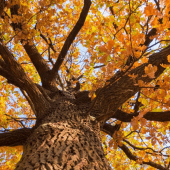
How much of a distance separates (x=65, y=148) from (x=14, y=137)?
52.2 inches

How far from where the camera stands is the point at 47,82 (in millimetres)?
4375

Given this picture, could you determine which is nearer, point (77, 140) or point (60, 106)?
point (77, 140)

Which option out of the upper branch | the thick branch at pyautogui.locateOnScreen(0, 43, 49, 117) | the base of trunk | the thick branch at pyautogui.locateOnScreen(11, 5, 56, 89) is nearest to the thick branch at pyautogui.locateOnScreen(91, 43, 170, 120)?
the base of trunk

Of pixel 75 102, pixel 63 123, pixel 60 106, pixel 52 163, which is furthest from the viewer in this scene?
pixel 75 102

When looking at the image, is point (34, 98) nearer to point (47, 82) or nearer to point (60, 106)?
point (60, 106)

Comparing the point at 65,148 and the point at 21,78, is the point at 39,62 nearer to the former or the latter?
the point at 21,78

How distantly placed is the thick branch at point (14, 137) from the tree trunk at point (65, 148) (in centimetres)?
55

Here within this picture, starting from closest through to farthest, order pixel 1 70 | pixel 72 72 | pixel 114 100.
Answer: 1. pixel 114 100
2. pixel 1 70
3. pixel 72 72

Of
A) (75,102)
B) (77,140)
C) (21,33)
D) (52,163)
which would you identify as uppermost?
(21,33)

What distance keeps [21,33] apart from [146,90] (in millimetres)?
2851

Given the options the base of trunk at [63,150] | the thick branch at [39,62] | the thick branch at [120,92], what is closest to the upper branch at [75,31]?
the thick branch at [39,62]

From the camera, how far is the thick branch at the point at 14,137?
2377 millimetres

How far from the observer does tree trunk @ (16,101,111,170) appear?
1277mm

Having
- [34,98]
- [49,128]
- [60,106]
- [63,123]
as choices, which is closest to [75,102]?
[60,106]
